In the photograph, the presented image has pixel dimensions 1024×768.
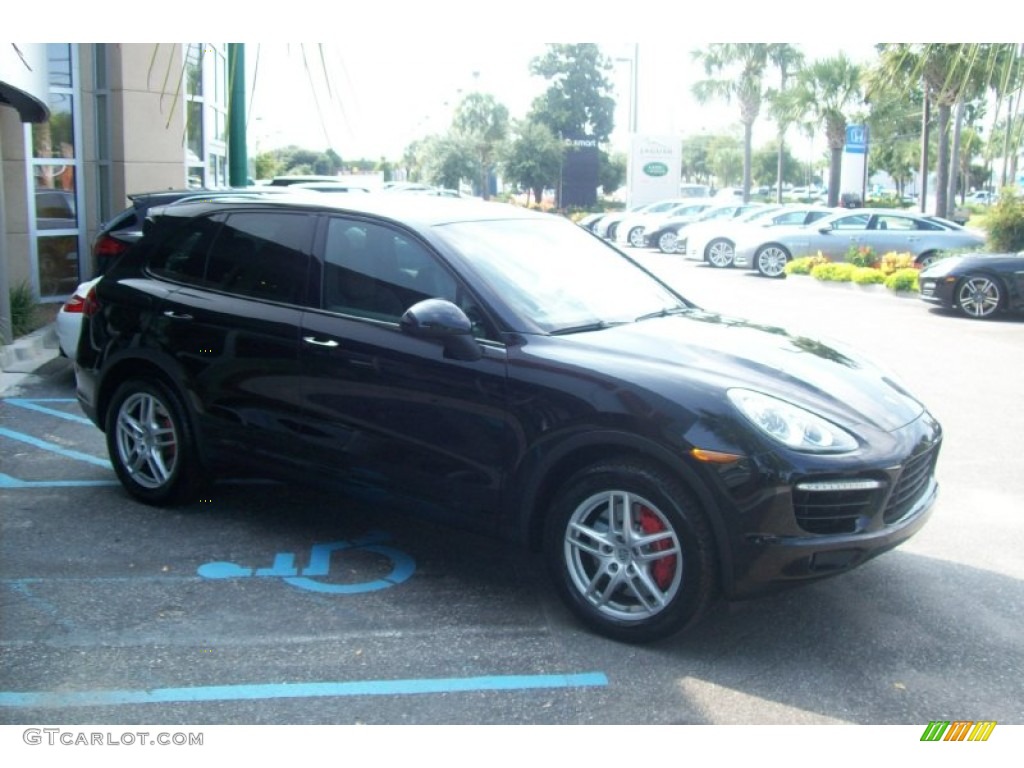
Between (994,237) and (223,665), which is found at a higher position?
(994,237)

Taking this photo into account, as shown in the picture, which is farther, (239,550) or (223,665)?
(239,550)

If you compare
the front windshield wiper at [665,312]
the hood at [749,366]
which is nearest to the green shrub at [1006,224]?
the front windshield wiper at [665,312]

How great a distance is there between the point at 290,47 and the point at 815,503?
2.55 meters

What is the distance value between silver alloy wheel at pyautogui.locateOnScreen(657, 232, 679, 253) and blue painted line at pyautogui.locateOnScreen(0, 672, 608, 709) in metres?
27.3

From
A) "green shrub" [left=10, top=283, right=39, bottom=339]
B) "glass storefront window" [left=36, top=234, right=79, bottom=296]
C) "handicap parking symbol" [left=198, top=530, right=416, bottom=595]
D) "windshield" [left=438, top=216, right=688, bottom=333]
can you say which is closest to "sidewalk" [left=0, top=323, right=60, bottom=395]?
"green shrub" [left=10, top=283, right=39, bottom=339]

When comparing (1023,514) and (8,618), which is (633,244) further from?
(8,618)

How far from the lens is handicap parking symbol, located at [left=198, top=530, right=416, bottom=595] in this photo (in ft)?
15.5

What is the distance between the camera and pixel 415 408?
4.57 m

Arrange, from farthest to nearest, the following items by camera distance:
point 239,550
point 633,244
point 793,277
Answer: point 633,244
point 793,277
point 239,550

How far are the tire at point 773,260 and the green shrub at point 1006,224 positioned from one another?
14.0 feet

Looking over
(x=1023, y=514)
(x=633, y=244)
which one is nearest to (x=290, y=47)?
(x=1023, y=514)
